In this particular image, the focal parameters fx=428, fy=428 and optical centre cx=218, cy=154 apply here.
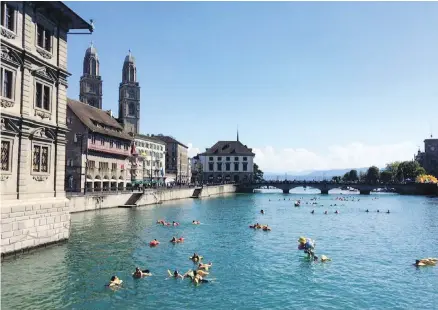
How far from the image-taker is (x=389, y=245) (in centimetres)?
4138

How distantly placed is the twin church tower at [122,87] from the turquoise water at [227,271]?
126 metres

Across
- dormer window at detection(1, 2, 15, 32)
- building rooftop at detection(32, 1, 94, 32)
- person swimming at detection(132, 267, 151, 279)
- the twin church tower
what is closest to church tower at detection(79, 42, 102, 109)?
the twin church tower

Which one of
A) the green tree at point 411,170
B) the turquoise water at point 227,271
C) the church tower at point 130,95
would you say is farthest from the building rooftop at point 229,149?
the turquoise water at point 227,271

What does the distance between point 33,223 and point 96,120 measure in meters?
52.8

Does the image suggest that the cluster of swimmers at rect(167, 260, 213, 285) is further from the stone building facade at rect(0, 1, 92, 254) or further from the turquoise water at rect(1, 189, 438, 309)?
the stone building facade at rect(0, 1, 92, 254)

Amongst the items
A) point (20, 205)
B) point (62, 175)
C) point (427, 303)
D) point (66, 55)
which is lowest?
point (427, 303)

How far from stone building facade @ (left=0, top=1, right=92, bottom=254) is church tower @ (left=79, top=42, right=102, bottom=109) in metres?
140

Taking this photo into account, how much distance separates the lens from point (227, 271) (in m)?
29.0

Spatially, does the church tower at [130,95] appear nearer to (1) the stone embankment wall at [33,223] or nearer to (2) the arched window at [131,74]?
(2) the arched window at [131,74]

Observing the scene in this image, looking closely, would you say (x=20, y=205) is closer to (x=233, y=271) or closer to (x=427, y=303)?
(x=233, y=271)

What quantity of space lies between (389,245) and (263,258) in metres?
15.0

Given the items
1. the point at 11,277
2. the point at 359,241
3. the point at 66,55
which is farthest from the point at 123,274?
the point at 359,241

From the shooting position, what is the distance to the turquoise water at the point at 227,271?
22328mm

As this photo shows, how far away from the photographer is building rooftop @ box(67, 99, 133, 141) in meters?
73.6
